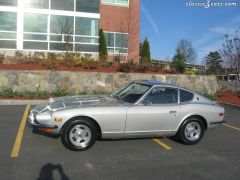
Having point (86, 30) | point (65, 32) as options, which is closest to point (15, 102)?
point (65, 32)

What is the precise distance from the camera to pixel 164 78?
16875 millimetres

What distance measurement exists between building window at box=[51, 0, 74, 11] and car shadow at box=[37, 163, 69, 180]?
18.0m

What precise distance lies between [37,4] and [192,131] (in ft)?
56.7

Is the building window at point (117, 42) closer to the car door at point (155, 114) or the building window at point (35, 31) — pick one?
the building window at point (35, 31)

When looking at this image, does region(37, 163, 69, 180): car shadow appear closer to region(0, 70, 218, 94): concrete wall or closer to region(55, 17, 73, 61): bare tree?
region(0, 70, 218, 94): concrete wall

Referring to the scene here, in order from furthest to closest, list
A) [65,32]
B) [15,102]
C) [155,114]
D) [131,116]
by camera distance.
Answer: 1. [65,32]
2. [15,102]
3. [155,114]
4. [131,116]

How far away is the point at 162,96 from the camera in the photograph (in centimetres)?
703

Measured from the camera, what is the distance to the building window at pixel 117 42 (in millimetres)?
24422

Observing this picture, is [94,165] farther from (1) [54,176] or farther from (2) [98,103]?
(2) [98,103]

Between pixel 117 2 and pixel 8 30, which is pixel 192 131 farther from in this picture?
pixel 117 2

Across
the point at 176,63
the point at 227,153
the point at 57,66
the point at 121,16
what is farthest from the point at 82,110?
the point at 121,16

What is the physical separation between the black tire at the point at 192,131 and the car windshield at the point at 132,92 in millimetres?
1191

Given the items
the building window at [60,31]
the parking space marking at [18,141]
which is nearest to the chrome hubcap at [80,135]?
the parking space marking at [18,141]

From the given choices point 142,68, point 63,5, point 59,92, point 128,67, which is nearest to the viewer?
point 59,92
